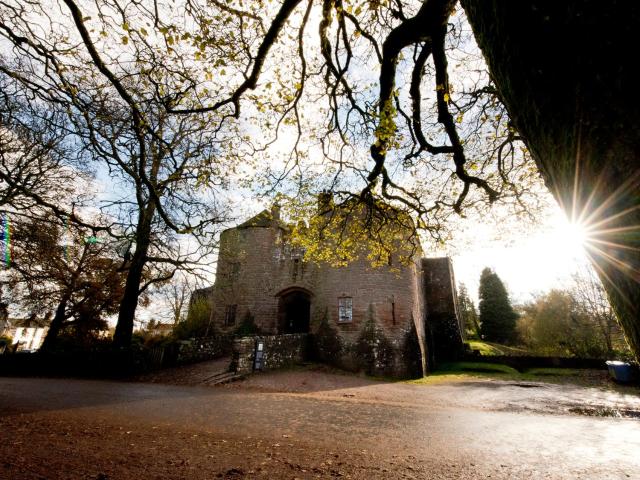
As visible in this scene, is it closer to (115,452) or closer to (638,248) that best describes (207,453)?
(115,452)

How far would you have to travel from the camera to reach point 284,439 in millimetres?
5086

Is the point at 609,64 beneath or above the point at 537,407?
above

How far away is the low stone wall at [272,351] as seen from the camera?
1282 centimetres

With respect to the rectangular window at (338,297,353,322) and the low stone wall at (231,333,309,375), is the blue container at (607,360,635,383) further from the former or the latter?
the low stone wall at (231,333,309,375)

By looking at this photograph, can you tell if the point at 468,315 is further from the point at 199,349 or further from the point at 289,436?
the point at 289,436

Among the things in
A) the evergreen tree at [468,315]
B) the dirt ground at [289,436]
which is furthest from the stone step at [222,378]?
the evergreen tree at [468,315]

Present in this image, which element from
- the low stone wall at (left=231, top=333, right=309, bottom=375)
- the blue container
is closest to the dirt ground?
the low stone wall at (left=231, top=333, right=309, bottom=375)

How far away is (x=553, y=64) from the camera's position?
1328mm

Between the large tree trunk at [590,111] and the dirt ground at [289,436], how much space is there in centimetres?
396

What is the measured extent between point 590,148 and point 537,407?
37.2ft

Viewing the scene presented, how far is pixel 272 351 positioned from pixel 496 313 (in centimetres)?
3190

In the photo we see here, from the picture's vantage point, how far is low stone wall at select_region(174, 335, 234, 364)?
14.7m

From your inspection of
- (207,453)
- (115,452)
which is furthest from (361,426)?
(115,452)

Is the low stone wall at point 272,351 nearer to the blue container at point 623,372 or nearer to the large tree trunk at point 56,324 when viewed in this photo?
the large tree trunk at point 56,324
